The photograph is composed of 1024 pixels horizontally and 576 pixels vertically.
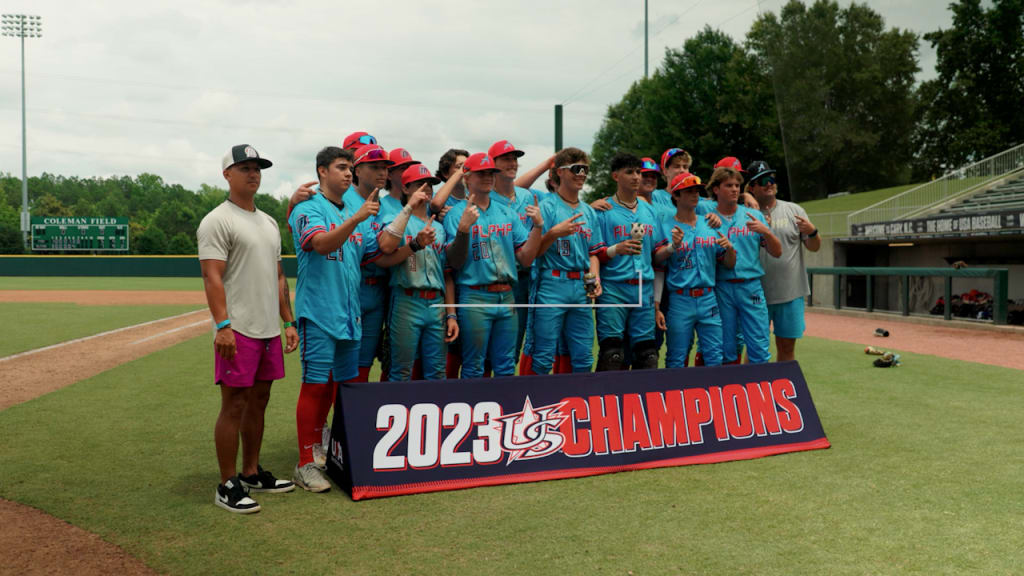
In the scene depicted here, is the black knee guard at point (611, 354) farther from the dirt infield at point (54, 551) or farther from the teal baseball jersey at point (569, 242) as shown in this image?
the dirt infield at point (54, 551)

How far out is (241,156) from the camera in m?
4.10

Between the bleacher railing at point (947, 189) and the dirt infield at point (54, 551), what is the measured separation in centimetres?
2388

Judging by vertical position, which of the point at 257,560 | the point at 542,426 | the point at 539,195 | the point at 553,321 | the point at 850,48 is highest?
the point at 850,48

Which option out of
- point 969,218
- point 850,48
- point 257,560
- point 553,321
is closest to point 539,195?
point 553,321

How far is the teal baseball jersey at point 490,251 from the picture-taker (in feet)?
17.4

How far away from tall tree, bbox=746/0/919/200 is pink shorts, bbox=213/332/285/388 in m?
33.7

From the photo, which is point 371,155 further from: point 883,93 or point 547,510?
point 883,93

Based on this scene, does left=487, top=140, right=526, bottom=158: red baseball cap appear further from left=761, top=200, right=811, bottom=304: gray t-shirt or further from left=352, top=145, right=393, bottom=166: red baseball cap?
left=761, top=200, right=811, bottom=304: gray t-shirt

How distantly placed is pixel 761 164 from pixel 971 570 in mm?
4221

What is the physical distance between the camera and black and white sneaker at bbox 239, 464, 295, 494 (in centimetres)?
441

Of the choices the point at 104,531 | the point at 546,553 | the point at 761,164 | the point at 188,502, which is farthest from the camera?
the point at 761,164

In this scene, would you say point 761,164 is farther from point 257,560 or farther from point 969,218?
point 969,218

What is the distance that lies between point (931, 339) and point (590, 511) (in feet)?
36.2

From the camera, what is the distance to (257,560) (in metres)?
3.39
